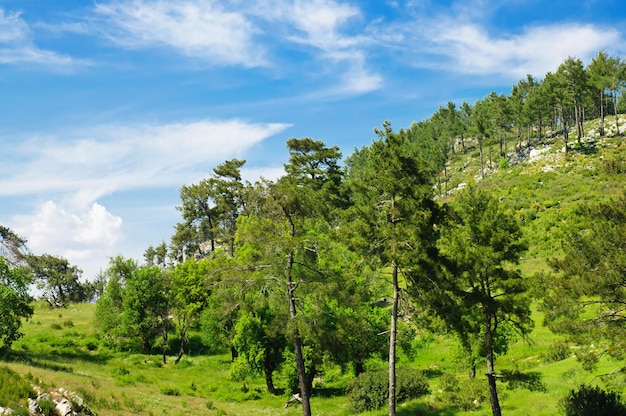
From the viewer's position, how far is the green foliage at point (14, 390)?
18.2 metres

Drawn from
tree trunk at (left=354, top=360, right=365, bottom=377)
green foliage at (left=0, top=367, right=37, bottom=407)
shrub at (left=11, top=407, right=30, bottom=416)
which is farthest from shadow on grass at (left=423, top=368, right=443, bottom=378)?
shrub at (left=11, top=407, right=30, bottom=416)

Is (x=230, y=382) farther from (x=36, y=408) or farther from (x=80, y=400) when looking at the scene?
(x=36, y=408)

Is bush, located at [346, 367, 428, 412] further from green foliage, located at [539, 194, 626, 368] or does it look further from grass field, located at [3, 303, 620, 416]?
green foliage, located at [539, 194, 626, 368]

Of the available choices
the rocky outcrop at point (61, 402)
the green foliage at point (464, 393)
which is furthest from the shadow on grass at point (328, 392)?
the rocky outcrop at point (61, 402)

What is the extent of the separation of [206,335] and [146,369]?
6.49 metres

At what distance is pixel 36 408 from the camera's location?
18.4 meters

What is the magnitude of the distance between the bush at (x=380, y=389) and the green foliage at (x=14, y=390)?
19067mm

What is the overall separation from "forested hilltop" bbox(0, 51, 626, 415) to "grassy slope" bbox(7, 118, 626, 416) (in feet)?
0.81

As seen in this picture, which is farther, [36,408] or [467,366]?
[467,366]

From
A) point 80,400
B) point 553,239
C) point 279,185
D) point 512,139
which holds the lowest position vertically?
point 80,400

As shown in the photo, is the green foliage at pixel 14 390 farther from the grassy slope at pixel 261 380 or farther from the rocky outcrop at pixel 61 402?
the grassy slope at pixel 261 380

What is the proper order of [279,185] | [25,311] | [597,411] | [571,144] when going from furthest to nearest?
1. [571,144]
2. [25,311]
3. [279,185]
4. [597,411]

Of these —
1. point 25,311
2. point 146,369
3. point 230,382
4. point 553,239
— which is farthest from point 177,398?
point 553,239

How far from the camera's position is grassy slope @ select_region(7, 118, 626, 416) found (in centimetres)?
2507
